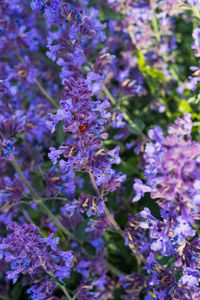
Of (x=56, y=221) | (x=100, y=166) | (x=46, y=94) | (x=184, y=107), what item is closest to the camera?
(x=100, y=166)

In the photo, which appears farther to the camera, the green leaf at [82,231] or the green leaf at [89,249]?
the green leaf at [82,231]

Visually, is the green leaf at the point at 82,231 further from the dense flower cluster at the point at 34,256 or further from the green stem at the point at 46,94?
→ the green stem at the point at 46,94

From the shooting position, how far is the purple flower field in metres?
2.34

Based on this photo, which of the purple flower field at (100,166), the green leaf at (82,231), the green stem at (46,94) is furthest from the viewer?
the green stem at (46,94)

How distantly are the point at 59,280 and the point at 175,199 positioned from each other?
1229 mm

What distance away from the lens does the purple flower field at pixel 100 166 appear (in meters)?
2.34

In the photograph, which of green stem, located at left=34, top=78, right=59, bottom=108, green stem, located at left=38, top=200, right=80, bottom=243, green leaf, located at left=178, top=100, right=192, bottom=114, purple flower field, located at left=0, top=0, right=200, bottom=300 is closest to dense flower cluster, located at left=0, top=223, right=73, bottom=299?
purple flower field, located at left=0, top=0, right=200, bottom=300

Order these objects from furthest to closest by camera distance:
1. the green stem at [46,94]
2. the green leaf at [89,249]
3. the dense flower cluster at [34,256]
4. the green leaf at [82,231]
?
the green stem at [46,94]
the green leaf at [82,231]
the green leaf at [89,249]
the dense flower cluster at [34,256]

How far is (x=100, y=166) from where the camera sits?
257cm

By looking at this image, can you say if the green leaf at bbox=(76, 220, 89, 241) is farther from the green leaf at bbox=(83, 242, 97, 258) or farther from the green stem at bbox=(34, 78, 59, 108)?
the green stem at bbox=(34, 78, 59, 108)

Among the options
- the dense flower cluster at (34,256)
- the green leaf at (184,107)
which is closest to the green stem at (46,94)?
the green leaf at (184,107)

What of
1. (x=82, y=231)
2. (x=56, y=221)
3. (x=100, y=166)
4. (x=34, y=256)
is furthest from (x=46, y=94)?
(x=34, y=256)

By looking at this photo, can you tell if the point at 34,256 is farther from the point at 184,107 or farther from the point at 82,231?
the point at 184,107

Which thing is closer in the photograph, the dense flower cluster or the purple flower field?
the purple flower field
